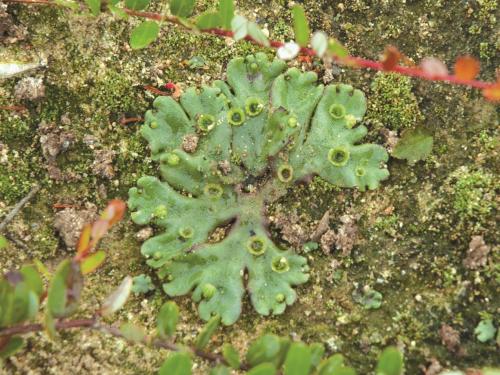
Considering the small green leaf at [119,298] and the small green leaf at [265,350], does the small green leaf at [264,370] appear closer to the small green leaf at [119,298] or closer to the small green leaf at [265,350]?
the small green leaf at [265,350]

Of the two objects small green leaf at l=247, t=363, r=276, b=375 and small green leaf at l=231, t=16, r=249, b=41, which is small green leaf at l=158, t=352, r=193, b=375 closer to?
small green leaf at l=247, t=363, r=276, b=375

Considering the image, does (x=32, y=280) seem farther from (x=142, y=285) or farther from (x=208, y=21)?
(x=208, y=21)

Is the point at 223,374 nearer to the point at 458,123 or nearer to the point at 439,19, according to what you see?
the point at 458,123

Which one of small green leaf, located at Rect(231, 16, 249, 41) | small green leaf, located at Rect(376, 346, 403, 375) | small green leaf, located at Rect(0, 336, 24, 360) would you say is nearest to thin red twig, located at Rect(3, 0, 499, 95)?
small green leaf, located at Rect(231, 16, 249, 41)

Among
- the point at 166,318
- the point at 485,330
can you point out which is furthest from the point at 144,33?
Result: the point at 485,330

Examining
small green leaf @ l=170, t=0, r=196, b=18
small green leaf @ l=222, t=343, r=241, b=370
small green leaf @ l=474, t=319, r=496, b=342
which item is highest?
small green leaf @ l=170, t=0, r=196, b=18
